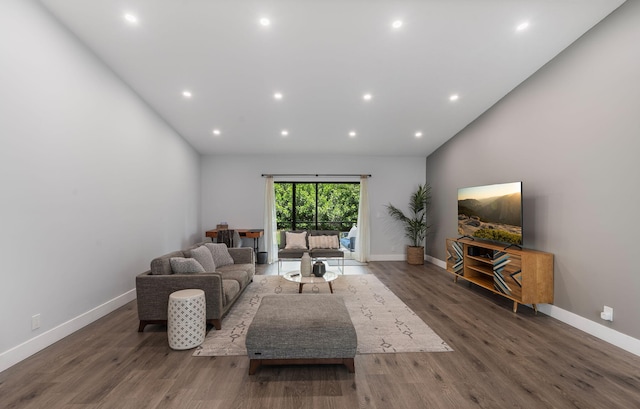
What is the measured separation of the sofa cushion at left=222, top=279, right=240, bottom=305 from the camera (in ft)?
10.8

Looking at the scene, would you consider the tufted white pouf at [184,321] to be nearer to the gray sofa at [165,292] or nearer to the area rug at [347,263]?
the gray sofa at [165,292]

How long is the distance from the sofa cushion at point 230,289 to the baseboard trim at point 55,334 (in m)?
1.49

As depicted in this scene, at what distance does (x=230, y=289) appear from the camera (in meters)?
3.40

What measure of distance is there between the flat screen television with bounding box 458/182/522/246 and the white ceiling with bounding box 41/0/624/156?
4.80ft

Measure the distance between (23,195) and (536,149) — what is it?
223 inches

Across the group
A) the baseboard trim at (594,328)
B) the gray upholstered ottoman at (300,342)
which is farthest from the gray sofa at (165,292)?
the baseboard trim at (594,328)

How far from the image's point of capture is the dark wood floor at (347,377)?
6.37ft

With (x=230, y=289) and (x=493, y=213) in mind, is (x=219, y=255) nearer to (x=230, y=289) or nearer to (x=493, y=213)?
(x=230, y=289)

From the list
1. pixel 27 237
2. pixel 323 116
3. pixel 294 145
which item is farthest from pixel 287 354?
pixel 294 145

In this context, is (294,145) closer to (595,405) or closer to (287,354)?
(287,354)

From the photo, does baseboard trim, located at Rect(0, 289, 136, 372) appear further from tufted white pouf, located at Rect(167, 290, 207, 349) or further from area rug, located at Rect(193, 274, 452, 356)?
area rug, located at Rect(193, 274, 452, 356)

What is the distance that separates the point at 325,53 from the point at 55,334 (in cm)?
411

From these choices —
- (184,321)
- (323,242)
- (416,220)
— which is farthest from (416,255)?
(184,321)

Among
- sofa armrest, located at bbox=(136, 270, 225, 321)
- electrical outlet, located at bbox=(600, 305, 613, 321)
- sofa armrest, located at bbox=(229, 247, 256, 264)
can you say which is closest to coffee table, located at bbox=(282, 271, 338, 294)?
sofa armrest, located at bbox=(229, 247, 256, 264)
